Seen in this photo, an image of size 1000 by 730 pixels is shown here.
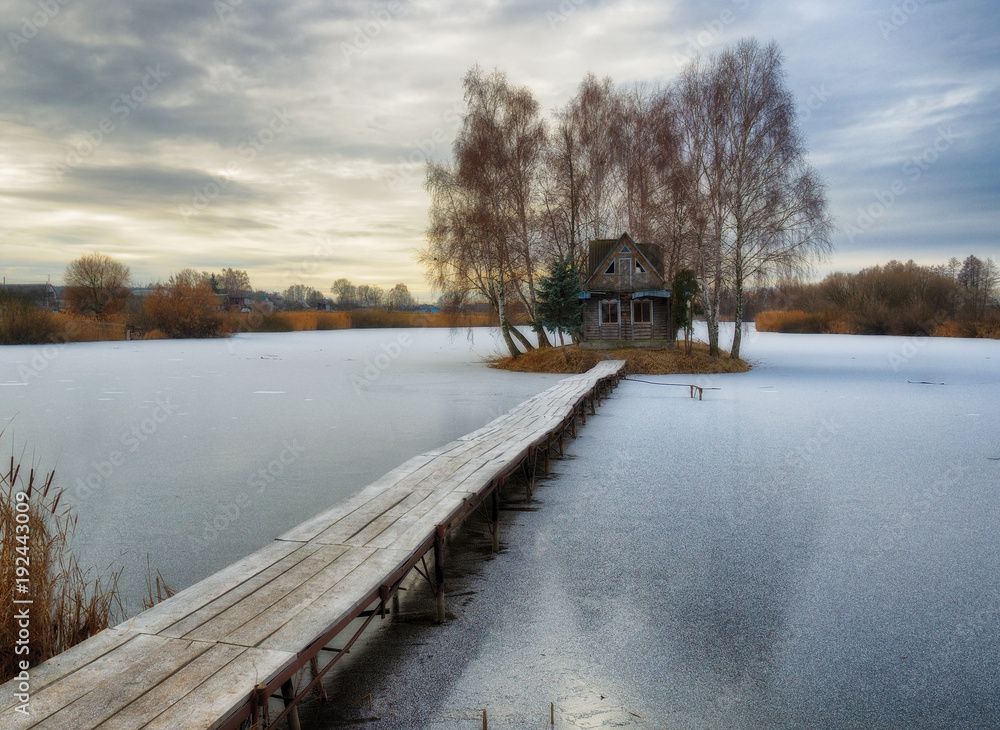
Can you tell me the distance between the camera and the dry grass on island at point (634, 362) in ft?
64.2

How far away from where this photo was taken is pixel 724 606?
3652 millimetres

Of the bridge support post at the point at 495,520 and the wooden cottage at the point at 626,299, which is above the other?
the wooden cottage at the point at 626,299

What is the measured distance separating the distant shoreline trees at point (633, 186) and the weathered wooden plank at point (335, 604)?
1782 cm

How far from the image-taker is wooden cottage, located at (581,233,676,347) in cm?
2238

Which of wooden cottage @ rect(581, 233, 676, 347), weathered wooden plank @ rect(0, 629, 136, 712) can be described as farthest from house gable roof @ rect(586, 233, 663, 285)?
weathered wooden plank @ rect(0, 629, 136, 712)

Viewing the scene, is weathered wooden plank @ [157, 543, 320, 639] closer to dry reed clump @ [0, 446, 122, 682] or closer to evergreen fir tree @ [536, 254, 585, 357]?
dry reed clump @ [0, 446, 122, 682]

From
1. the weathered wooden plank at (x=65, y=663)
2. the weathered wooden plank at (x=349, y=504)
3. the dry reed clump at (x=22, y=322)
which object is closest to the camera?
the weathered wooden plank at (x=65, y=663)

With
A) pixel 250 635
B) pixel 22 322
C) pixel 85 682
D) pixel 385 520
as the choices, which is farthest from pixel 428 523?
pixel 22 322

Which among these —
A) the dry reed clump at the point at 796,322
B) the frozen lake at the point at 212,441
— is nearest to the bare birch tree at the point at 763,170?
the frozen lake at the point at 212,441

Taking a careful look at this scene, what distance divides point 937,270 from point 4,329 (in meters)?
58.4

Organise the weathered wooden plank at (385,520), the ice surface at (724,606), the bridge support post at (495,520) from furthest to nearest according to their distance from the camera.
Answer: the bridge support post at (495,520)
the weathered wooden plank at (385,520)
the ice surface at (724,606)

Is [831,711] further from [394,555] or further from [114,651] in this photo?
[114,651]

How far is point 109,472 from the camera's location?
700cm

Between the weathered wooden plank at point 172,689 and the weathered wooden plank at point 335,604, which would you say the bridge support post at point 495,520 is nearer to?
the weathered wooden plank at point 335,604
